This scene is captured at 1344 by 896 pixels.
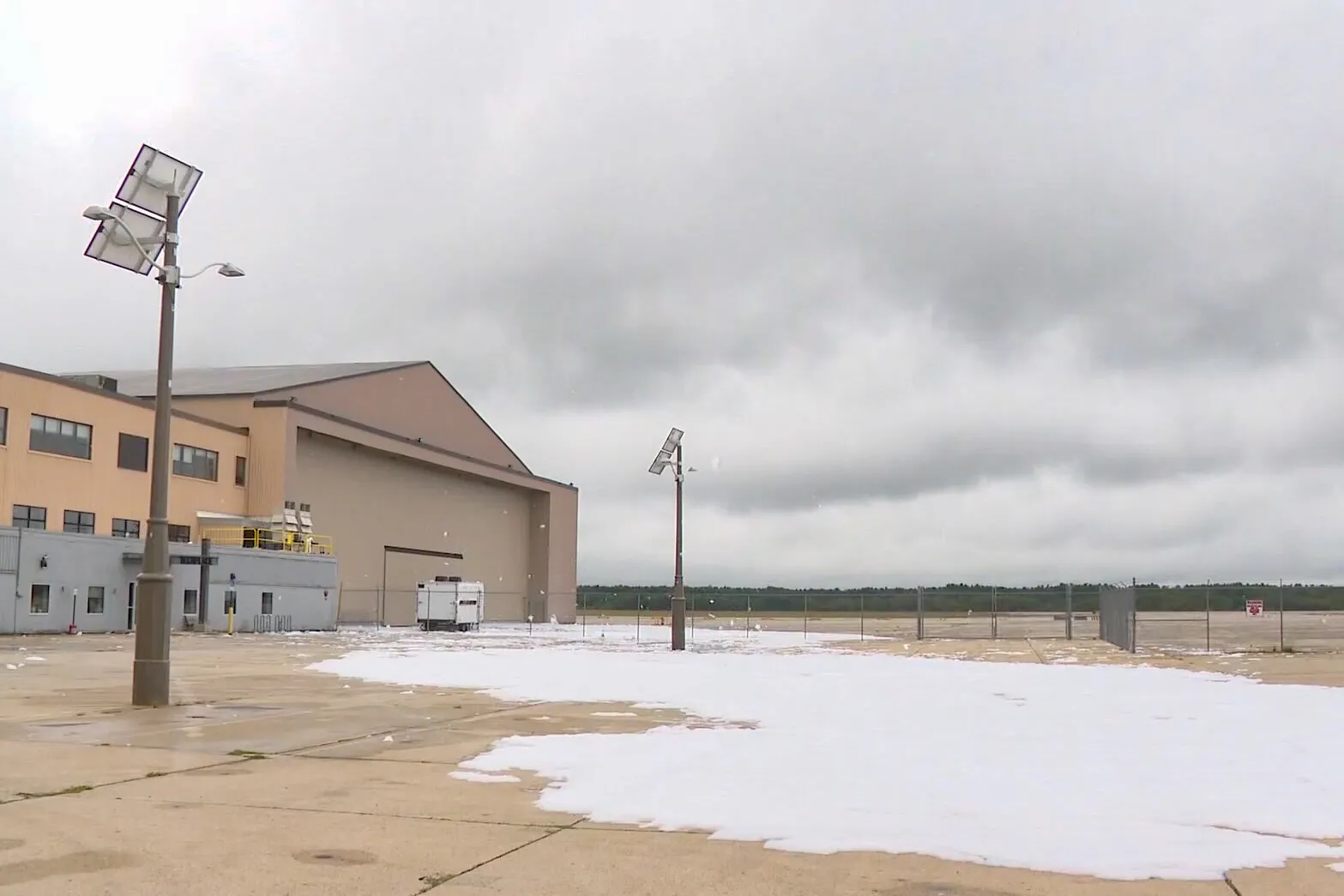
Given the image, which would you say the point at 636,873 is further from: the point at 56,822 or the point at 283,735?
the point at 283,735

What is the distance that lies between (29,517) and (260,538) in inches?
486

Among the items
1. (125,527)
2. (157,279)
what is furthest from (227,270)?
(125,527)

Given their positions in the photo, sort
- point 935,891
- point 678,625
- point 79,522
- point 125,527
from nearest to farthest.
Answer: point 935,891 → point 678,625 → point 79,522 → point 125,527

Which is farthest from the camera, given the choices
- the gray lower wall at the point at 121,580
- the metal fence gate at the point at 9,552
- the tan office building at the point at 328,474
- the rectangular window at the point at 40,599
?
the tan office building at the point at 328,474

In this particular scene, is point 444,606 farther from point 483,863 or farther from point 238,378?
point 483,863

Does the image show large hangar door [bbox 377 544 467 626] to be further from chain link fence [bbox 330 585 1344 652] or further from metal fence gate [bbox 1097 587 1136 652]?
metal fence gate [bbox 1097 587 1136 652]

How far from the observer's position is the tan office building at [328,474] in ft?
156

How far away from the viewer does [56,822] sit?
7.11 meters

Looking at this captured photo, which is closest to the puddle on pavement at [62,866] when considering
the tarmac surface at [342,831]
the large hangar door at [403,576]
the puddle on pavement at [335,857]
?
the tarmac surface at [342,831]

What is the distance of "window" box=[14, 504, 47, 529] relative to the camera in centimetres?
4494

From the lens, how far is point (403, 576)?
2884 inches

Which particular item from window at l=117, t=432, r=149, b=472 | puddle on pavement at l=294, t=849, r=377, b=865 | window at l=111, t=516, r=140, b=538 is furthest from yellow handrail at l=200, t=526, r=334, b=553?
puddle on pavement at l=294, t=849, r=377, b=865

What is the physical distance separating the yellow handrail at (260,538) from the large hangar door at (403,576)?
1001 centimetres

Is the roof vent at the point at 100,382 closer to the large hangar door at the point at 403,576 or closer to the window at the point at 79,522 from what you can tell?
the window at the point at 79,522
